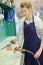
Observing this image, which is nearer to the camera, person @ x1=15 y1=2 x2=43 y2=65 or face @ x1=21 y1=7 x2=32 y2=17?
face @ x1=21 y1=7 x2=32 y2=17

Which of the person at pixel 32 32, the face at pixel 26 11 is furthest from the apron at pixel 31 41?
the face at pixel 26 11

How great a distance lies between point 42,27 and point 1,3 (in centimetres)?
98

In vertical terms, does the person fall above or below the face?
below

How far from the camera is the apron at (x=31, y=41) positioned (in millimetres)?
2145

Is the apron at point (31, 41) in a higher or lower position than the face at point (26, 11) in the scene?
lower

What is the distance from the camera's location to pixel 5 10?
10.7 ft

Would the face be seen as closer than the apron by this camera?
Yes

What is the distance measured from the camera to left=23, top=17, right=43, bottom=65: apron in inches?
84.4

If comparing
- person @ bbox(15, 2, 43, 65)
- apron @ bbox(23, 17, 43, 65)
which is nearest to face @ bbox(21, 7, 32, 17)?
person @ bbox(15, 2, 43, 65)

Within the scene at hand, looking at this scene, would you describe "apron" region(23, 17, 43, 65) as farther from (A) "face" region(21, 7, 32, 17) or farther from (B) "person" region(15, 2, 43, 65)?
(A) "face" region(21, 7, 32, 17)

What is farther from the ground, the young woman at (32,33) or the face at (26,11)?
the face at (26,11)

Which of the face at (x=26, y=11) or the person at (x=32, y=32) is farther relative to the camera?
the person at (x=32, y=32)

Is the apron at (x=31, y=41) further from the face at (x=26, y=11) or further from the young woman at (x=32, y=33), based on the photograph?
the face at (x=26, y=11)

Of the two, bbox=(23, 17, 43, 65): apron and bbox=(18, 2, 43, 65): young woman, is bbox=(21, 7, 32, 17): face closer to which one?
bbox=(18, 2, 43, 65): young woman
